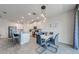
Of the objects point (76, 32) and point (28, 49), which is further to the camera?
point (76, 32)

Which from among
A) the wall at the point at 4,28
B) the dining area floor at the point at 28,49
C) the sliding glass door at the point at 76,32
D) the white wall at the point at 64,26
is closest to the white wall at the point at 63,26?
the white wall at the point at 64,26

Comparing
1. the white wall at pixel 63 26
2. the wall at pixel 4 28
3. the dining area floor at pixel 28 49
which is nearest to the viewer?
the dining area floor at pixel 28 49

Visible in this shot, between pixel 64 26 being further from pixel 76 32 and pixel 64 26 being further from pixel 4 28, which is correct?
pixel 4 28

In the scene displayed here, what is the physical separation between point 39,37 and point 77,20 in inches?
86.3

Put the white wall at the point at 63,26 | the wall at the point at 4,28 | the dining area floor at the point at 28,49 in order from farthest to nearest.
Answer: the wall at the point at 4,28, the white wall at the point at 63,26, the dining area floor at the point at 28,49

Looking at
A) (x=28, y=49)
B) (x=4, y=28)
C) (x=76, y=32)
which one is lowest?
(x=28, y=49)

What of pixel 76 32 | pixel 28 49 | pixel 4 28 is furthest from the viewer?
pixel 4 28

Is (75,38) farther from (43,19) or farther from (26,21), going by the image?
(26,21)

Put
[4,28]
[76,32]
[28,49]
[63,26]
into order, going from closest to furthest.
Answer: [28,49] → [76,32] → [63,26] → [4,28]

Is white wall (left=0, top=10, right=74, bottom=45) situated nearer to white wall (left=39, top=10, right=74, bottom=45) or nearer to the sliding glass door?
white wall (left=39, top=10, right=74, bottom=45)

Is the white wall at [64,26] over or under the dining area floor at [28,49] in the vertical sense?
over

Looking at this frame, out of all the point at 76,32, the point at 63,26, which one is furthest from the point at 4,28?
the point at 76,32

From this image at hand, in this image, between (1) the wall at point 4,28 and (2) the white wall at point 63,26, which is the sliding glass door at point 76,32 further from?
(1) the wall at point 4,28

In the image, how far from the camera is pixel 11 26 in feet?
17.9
